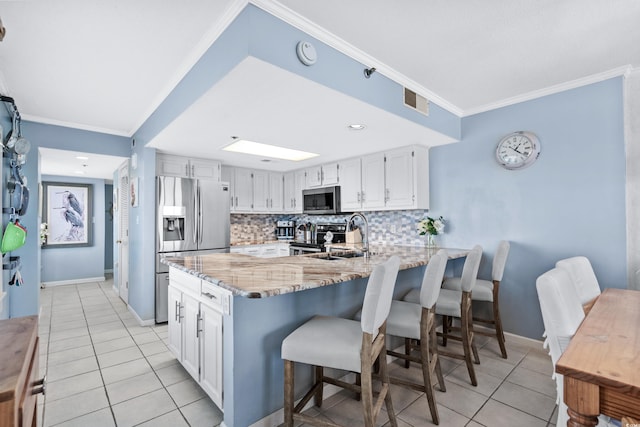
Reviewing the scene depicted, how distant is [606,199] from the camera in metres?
2.52

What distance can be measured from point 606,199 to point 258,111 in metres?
3.02

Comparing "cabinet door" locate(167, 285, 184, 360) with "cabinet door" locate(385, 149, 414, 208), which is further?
"cabinet door" locate(385, 149, 414, 208)

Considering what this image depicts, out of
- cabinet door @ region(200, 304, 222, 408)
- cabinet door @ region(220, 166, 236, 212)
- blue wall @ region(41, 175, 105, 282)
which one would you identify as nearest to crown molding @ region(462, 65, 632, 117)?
cabinet door @ region(200, 304, 222, 408)

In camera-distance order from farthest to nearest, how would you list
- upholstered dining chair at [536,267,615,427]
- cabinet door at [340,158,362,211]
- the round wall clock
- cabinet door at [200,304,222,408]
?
cabinet door at [340,158,362,211]
the round wall clock
cabinet door at [200,304,222,408]
upholstered dining chair at [536,267,615,427]

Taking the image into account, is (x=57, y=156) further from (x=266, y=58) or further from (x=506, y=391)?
(x=506, y=391)

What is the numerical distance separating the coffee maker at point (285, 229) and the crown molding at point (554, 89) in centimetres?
348

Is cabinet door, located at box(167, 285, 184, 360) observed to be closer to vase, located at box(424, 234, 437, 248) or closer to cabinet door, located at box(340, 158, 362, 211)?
cabinet door, located at box(340, 158, 362, 211)

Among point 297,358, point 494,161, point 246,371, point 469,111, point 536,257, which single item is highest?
point 469,111

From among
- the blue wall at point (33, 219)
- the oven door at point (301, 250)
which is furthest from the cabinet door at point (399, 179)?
the blue wall at point (33, 219)

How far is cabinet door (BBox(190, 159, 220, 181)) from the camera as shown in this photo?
164 inches


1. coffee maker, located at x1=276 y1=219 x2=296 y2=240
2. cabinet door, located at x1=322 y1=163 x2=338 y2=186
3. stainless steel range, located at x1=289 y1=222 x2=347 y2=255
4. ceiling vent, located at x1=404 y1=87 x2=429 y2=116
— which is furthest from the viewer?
coffee maker, located at x1=276 y1=219 x2=296 y2=240

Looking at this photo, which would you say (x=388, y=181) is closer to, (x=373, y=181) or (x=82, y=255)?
(x=373, y=181)

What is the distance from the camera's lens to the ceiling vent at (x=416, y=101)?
2.65 meters

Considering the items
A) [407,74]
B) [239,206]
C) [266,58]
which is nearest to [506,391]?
[407,74]
